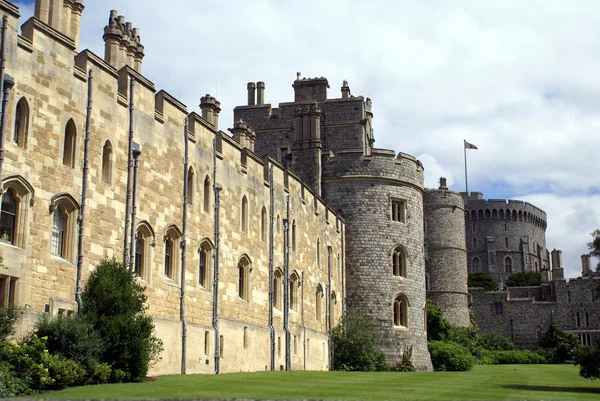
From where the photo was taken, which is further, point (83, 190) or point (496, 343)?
point (496, 343)

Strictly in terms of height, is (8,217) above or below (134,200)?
below

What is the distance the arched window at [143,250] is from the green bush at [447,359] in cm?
2705

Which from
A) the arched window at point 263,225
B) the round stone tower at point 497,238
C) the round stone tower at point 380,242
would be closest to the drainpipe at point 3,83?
the arched window at point 263,225

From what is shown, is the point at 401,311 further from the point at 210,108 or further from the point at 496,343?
the point at 496,343

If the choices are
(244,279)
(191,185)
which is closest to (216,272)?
(244,279)

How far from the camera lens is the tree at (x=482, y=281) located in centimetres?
10931

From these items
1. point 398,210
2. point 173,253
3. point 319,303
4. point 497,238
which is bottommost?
point 319,303

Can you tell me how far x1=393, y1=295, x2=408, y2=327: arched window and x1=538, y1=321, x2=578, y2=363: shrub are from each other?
1277 inches

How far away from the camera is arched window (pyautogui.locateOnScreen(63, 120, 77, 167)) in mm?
19734

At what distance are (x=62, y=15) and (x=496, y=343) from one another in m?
62.1

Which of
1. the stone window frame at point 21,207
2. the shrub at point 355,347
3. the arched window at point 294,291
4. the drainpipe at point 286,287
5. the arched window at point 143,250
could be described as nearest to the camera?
the stone window frame at point 21,207

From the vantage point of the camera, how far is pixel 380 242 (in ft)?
139

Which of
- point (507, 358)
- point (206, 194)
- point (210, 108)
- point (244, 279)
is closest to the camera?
point (206, 194)

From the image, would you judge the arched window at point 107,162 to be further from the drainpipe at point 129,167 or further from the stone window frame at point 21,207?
the stone window frame at point 21,207
